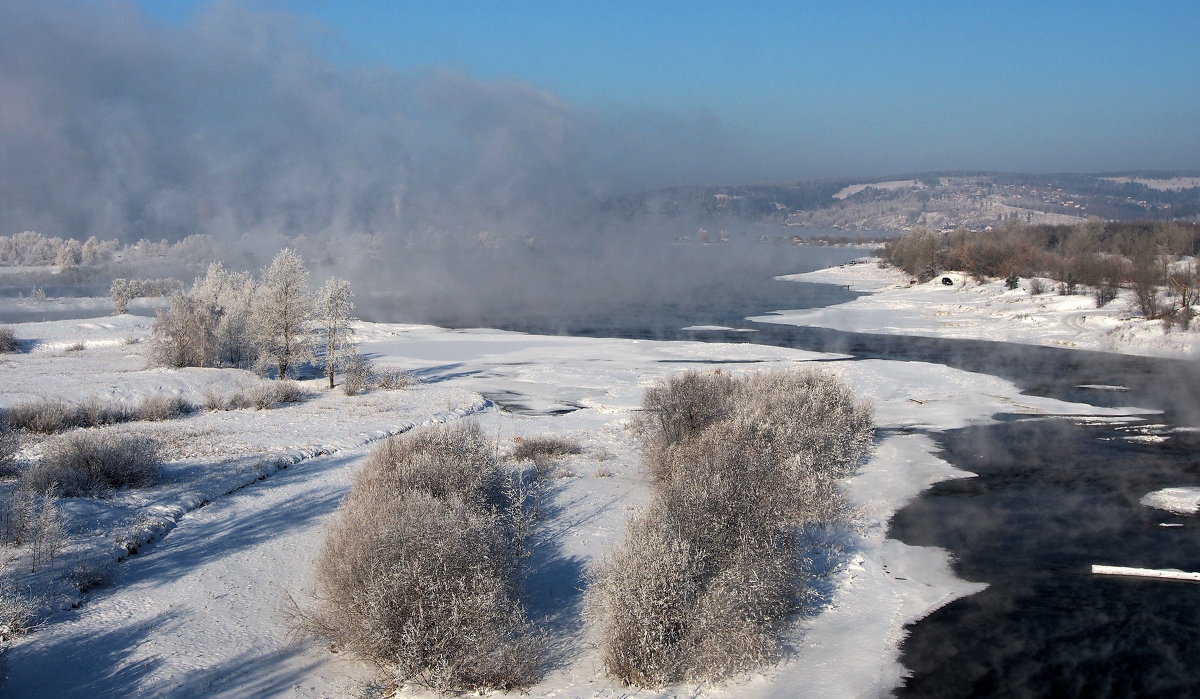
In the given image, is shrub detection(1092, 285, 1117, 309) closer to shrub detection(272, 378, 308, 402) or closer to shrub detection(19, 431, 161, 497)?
shrub detection(272, 378, 308, 402)

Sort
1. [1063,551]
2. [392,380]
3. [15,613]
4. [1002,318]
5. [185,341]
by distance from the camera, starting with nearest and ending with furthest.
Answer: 1. [15,613]
2. [1063,551]
3. [392,380]
4. [185,341]
5. [1002,318]

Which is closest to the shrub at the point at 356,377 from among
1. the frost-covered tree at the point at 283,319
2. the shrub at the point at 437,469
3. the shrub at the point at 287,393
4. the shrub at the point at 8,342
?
the shrub at the point at 287,393

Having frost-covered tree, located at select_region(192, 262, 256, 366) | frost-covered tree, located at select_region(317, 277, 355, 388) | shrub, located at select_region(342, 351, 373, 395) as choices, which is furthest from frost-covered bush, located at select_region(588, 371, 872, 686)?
frost-covered tree, located at select_region(192, 262, 256, 366)

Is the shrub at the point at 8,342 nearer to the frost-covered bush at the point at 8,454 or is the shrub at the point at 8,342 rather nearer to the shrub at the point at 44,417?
the shrub at the point at 44,417

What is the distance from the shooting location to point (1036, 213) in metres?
137

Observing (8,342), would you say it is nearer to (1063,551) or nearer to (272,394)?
(272,394)

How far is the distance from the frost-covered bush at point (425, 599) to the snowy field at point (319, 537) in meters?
0.40

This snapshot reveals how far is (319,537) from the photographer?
407 inches

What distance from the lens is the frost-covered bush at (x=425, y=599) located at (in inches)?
263

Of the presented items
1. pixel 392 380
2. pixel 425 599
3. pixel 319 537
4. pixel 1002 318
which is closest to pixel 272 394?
pixel 392 380

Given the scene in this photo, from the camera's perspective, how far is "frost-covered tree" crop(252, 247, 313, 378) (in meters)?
24.3

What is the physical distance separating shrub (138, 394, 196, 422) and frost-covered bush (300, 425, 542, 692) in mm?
11348

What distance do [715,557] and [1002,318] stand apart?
33.7 metres

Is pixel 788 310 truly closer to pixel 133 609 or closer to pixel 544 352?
pixel 544 352
